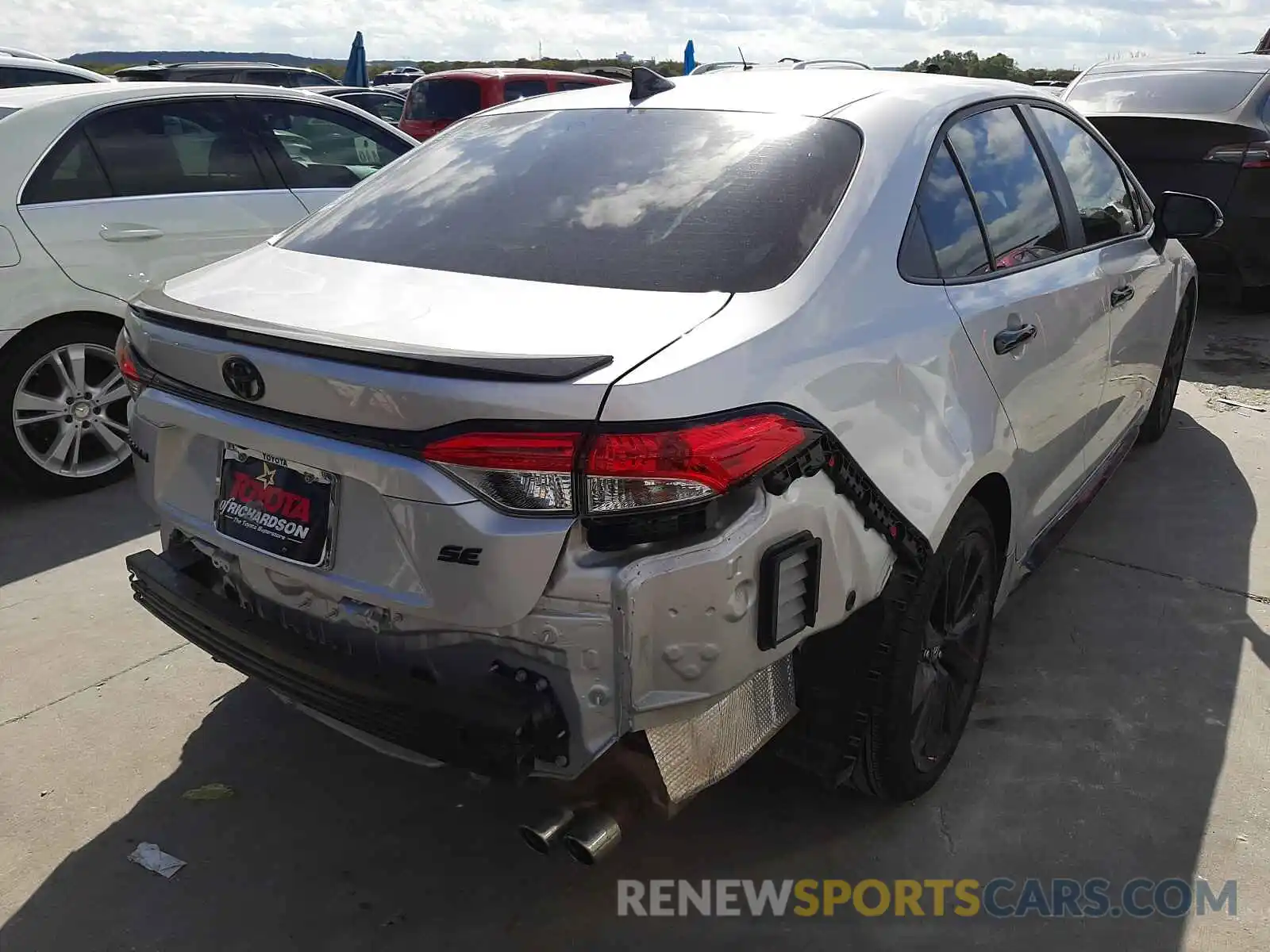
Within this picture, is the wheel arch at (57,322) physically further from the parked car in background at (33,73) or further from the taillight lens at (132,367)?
the parked car in background at (33,73)

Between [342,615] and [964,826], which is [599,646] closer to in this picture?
[342,615]

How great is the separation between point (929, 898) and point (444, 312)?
1680 millimetres

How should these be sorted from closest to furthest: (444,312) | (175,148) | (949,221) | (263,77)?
(444,312), (949,221), (175,148), (263,77)

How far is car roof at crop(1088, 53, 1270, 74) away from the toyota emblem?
811 centimetres

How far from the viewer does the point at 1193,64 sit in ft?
27.2

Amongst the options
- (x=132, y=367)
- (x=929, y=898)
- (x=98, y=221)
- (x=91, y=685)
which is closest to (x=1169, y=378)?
(x=929, y=898)

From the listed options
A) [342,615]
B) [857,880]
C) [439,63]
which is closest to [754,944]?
[857,880]

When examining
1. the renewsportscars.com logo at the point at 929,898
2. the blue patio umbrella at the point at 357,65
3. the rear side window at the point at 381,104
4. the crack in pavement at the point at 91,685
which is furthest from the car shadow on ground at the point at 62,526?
the blue patio umbrella at the point at 357,65

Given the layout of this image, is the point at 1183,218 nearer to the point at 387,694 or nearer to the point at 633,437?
the point at 633,437

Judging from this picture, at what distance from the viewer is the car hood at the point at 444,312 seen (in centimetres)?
195

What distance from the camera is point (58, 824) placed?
8.80 feet

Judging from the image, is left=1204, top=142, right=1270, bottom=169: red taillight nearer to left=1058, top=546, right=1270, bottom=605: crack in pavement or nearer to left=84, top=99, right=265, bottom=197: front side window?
left=1058, top=546, right=1270, bottom=605: crack in pavement

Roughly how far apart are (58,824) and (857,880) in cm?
194

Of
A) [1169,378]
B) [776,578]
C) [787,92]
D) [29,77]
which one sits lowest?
[1169,378]
